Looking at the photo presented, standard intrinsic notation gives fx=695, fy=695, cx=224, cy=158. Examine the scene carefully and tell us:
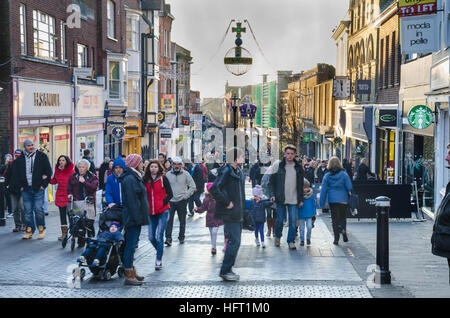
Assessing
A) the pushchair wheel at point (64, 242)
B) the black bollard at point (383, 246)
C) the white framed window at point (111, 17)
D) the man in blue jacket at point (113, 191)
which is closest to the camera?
the black bollard at point (383, 246)

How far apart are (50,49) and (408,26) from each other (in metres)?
13.3

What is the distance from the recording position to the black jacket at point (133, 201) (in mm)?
9055

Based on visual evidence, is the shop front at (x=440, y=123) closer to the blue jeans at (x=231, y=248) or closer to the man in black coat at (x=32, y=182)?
the blue jeans at (x=231, y=248)

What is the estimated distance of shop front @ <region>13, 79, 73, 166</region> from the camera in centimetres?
2161

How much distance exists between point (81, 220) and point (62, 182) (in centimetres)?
145

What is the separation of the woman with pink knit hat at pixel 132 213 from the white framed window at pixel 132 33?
1308 inches

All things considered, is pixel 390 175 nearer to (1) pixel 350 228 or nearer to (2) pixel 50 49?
(1) pixel 350 228

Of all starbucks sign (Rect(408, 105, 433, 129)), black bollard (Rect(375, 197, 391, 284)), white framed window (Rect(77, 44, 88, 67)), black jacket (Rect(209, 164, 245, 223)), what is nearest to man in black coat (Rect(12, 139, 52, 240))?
black jacket (Rect(209, 164, 245, 223))

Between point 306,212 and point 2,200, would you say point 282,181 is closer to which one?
point 306,212

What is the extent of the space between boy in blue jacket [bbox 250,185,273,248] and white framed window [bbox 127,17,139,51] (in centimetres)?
2987

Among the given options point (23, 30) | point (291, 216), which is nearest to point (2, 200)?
point (291, 216)

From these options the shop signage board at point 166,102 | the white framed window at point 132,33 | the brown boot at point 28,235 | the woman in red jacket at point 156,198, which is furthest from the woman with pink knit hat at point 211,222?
the shop signage board at point 166,102

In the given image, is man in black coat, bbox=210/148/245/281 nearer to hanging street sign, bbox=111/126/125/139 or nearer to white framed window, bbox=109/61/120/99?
hanging street sign, bbox=111/126/125/139
